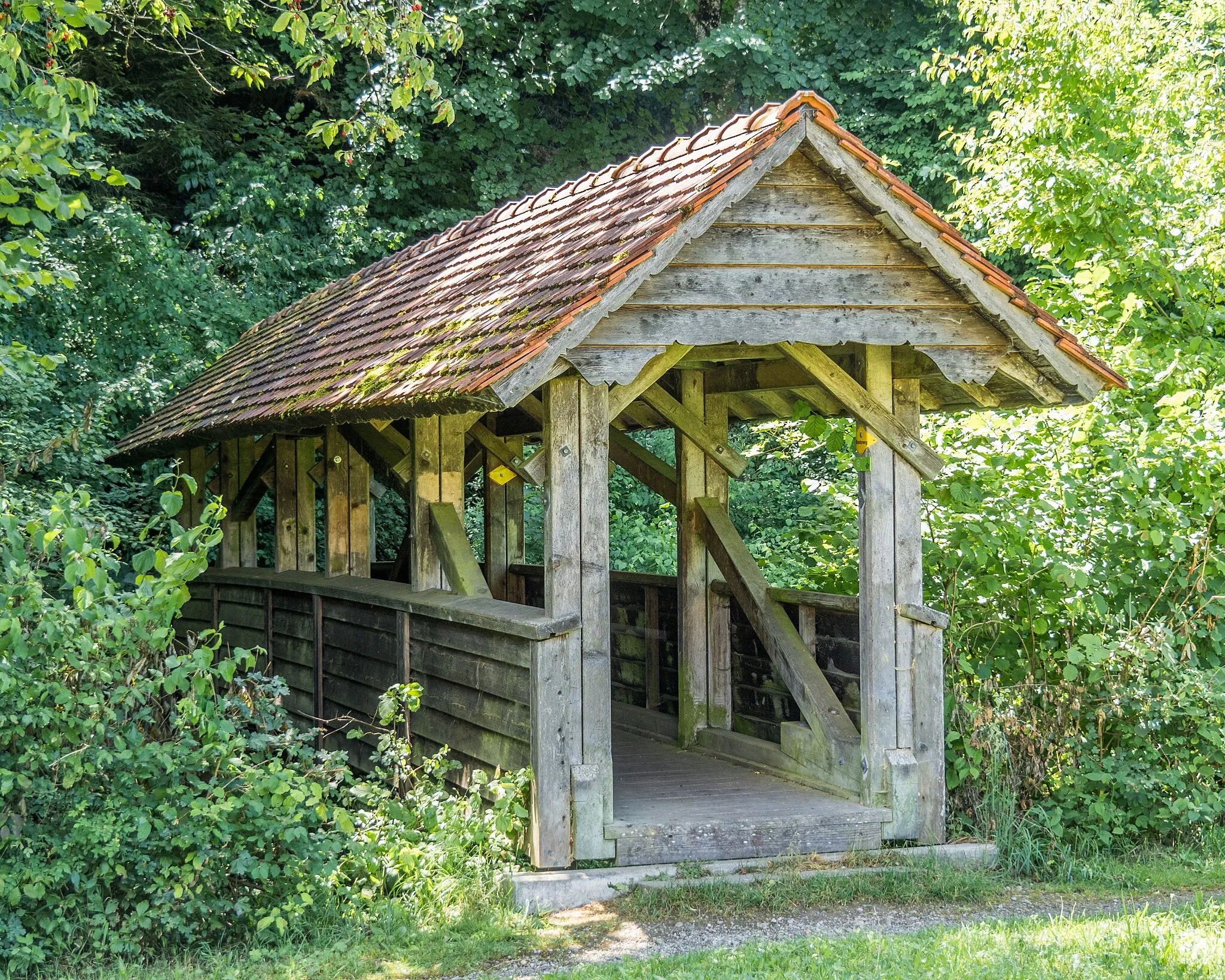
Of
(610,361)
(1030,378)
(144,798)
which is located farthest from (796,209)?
(144,798)

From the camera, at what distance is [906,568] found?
6922 mm

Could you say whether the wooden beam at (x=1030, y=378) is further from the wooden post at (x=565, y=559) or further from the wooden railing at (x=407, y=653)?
the wooden railing at (x=407, y=653)

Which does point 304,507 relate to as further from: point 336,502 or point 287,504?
point 336,502

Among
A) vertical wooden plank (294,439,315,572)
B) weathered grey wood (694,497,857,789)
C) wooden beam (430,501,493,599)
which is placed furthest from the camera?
vertical wooden plank (294,439,315,572)

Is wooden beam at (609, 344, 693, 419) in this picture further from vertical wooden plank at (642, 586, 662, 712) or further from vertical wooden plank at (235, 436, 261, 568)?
vertical wooden plank at (235, 436, 261, 568)

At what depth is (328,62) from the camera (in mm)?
8000

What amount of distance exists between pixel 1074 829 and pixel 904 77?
15.3 meters

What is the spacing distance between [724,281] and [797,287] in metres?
0.38

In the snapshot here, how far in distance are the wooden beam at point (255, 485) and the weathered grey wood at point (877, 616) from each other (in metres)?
5.74

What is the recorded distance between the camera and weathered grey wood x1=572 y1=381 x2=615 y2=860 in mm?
6230

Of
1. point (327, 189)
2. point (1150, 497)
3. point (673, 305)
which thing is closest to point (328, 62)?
point (673, 305)

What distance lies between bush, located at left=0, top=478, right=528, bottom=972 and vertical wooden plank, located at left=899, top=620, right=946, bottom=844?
7.12 ft

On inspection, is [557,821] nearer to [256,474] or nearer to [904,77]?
[256,474]

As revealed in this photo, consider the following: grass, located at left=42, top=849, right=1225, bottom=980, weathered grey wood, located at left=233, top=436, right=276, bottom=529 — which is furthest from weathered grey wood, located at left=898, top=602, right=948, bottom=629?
weathered grey wood, located at left=233, top=436, right=276, bottom=529
